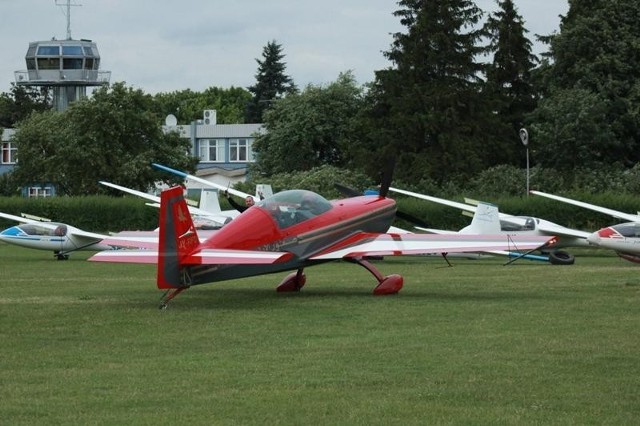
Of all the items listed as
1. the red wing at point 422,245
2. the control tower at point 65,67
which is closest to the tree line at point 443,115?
the control tower at point 65,67

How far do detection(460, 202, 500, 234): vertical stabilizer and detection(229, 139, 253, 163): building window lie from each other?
2827 inches

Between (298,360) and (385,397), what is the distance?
222 cm

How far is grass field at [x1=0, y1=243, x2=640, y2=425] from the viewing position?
9.37m

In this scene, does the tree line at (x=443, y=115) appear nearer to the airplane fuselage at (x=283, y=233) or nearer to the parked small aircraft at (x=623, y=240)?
the parked small aircraft at (x=623, y=240)

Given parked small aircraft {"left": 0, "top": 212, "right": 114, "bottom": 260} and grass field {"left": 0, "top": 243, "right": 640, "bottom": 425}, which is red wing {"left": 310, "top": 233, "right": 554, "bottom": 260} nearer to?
grass field {"left": 0, "top": 243, "right": 640, "bottom": 425}

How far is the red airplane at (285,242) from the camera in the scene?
1714cm

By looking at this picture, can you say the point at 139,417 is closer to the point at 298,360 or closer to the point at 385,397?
the point at 385,397

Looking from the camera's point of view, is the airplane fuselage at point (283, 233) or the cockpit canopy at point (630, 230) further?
the cockpit canopy at point (630, 230)

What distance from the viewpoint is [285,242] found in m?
19.1

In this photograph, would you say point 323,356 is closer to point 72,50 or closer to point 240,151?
point 72,50

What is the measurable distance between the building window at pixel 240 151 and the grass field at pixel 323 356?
82503 millimetres

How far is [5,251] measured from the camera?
4222 cm

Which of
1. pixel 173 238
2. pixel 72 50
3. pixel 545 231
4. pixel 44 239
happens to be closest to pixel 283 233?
pixel 173 238

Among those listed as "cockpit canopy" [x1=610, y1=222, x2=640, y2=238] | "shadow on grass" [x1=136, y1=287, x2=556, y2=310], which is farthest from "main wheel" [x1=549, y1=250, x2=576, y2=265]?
"shadow on grass" [x1=136, y1=287, x2=556, y2=310]
